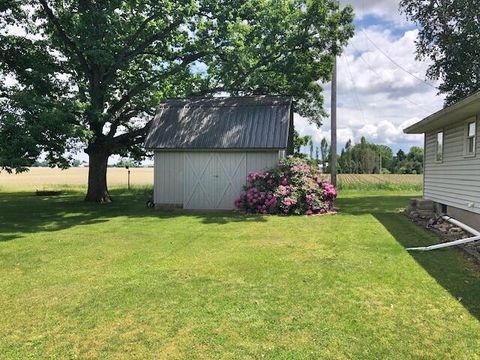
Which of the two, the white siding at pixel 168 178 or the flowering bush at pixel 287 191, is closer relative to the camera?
the flowering bush at pixel 287 191

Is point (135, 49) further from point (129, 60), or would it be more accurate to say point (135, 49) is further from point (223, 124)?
point (223, 124)

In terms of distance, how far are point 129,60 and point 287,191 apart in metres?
8.22

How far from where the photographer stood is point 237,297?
493 centimetres

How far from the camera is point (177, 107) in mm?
16156

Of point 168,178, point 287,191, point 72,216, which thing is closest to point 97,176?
point 168,178

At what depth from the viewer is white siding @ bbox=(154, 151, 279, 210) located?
1438cm

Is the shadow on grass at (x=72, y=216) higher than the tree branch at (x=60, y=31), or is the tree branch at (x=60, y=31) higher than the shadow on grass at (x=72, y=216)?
the tree branch at (x=60, y=31)

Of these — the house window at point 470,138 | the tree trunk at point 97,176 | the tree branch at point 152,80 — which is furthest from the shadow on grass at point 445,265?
the tree trunk at point 97,176

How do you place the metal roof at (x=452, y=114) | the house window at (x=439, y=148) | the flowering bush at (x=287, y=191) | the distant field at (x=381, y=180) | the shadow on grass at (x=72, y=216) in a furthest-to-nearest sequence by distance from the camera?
the distant field at (x=381, y=180), the flowering bush at (x=287, y=191), the house window at (x=439, y=148), the shadow on grass at (x=72, y=216), the metal roof at (x=452, y=114)

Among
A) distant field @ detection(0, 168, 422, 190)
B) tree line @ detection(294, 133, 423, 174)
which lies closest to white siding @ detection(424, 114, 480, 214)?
distant field @ detection(0, 168, 422, 190)

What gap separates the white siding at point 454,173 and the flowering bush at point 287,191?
3130mm

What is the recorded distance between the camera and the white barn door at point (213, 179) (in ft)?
47.4

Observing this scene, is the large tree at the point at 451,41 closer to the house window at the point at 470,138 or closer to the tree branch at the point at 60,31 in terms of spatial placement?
the house window at the point at 470,138

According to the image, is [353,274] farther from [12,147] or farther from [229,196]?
[12,147]
